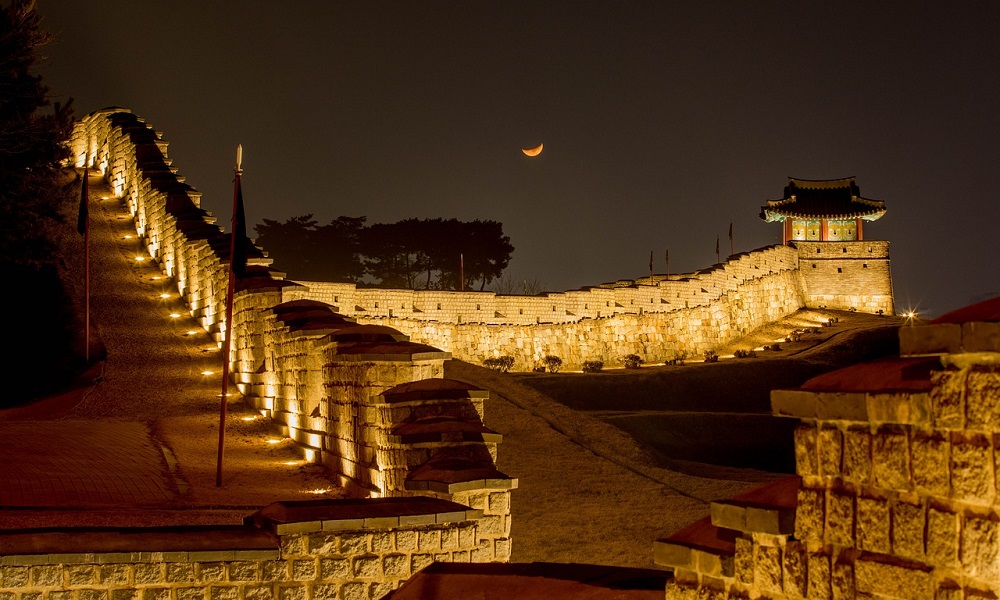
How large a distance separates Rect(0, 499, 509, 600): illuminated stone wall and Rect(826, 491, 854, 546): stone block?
3.60 metres

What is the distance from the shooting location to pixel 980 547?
336cm

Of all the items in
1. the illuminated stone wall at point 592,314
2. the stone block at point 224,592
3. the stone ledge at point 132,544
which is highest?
the illuminated stone wall at point 592,314

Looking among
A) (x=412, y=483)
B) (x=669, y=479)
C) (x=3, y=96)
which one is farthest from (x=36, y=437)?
(x=669, y=479)

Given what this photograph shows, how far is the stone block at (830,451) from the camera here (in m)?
3.90

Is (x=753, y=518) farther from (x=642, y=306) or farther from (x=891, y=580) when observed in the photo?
(x=642, y=306)

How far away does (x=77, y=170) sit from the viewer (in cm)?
2747

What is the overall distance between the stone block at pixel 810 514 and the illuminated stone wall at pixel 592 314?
91.0 ft

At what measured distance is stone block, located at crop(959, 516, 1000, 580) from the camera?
131 inches

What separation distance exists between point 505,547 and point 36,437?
601cm

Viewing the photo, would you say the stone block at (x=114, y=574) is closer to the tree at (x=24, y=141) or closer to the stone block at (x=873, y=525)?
the stone block at (x=873, y=525)

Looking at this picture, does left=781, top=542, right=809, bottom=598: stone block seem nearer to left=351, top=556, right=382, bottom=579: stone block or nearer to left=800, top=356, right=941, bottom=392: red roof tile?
left=800, top=356, right=941, bottom=392: red roof tile

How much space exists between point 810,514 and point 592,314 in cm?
3625

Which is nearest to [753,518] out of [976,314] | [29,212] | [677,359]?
[976,314]

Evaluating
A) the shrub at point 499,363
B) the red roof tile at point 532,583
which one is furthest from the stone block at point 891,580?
the shrub at point 499,363
